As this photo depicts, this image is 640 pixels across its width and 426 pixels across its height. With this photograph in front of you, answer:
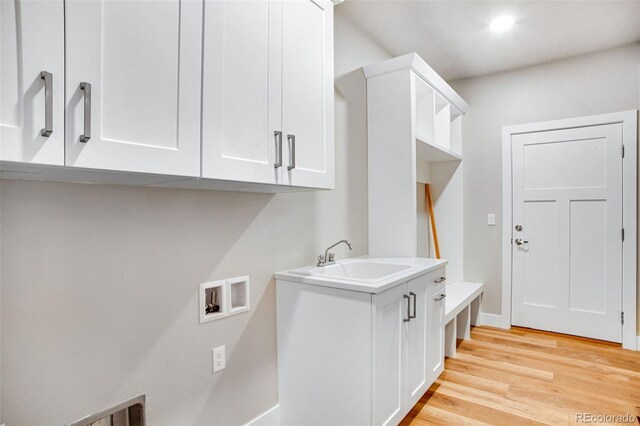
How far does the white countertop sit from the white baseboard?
715 millimetres

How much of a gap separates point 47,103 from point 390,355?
1645 mm

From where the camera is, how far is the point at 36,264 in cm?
113

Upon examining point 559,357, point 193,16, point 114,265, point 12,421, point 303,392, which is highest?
point 193,16

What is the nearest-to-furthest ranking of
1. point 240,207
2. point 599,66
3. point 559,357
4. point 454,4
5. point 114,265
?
point 114,265 → point 240,207 → point 454,4 → point 559,357 → point 599,66

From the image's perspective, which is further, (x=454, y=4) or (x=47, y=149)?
(x=454, y=4)

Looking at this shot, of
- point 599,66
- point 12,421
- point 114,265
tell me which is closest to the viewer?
point 12,421

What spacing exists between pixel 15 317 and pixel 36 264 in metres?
0.16

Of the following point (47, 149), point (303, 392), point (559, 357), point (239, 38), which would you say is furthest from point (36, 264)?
point (559, 357)

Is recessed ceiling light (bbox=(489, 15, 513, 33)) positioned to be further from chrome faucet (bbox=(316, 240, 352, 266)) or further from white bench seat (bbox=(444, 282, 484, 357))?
white bench seat (bbox=(444, 282, 484, 357))

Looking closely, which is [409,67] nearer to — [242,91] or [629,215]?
[242,91]

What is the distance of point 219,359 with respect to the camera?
1.67m

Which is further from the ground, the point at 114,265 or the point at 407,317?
the point at 114,265

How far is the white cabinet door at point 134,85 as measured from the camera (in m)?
0.89

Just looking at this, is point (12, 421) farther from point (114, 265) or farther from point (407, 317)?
point (407, 317)
